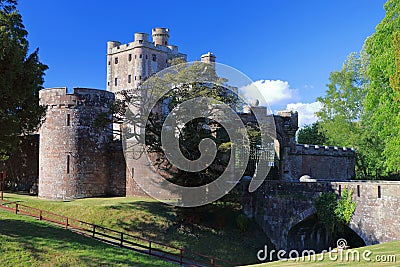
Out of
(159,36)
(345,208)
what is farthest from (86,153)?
(159,36)

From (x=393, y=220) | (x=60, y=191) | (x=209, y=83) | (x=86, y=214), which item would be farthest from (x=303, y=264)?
(x=60, y=191)

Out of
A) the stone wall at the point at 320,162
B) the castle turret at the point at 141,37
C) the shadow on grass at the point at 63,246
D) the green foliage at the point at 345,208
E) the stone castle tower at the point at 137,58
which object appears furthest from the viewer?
the stone castle tower at the point at 137,58

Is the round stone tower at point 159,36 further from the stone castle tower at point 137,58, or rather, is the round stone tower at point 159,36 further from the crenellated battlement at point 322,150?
the crenellated battlement at point 322,150

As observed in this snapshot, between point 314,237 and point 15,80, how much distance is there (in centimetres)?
1514

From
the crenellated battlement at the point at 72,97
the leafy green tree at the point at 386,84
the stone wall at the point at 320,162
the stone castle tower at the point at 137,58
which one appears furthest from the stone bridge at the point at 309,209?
the stone castle tower at the point at 137,58

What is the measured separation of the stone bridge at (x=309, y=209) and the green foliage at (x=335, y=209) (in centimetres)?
22

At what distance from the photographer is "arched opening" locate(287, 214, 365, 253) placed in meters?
21.4

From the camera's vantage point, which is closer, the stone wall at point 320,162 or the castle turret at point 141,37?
the stone wall at point 320,162

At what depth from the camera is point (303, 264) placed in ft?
39.4

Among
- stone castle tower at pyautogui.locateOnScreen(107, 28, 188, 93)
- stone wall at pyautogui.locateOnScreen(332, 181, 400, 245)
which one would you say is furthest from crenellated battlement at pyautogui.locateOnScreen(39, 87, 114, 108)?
stone castle tower at pyautogui.locateOnScreen(107, 28, 188, 93)

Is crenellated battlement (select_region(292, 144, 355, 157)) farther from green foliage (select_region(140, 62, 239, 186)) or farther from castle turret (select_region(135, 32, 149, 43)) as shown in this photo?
castle turret (select_region(135, 32, 149, 43))

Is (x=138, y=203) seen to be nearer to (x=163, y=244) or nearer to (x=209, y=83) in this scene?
(x=163, y=244)

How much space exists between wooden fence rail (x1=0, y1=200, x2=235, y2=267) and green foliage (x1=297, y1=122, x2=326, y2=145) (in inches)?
1015

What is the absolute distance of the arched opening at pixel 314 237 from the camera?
2138cm
